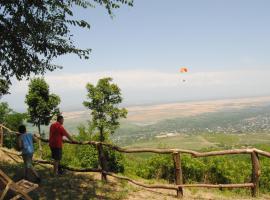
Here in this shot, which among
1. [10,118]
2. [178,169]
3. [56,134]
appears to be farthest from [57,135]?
[10,118]

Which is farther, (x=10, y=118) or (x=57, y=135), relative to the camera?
(x=10, y=118)

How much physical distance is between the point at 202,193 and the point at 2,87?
9652mm

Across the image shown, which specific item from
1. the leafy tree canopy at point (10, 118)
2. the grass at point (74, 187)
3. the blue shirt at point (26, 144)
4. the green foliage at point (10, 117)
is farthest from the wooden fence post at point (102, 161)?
the leafy tree canopy at point (10, 118)

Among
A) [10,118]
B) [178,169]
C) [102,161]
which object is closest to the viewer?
[178,169]

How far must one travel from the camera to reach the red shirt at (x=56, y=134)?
459 inches

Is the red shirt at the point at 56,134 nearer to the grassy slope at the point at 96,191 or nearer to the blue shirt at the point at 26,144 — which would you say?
the blue shirt at the point at 26,144

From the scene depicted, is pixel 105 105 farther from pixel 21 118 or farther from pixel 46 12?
pixel 46 12

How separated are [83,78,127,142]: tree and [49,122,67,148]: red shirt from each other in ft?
117

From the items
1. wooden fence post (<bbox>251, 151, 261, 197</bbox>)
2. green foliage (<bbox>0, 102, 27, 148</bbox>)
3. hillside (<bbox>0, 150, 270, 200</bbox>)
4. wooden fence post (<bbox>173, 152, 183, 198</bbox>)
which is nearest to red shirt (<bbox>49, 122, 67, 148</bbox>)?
hillside (<bbox>0, 150, 270, 200</bbox>)

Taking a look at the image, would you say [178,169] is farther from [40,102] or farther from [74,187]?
[40,102]

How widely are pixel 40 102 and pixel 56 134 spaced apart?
27375mm

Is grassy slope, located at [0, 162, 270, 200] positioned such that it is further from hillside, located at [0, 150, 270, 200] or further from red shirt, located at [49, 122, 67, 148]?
red shirt, located at [49, 122, 67, 148]

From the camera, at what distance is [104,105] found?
49094mm

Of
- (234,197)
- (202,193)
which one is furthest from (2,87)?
(234,197)
